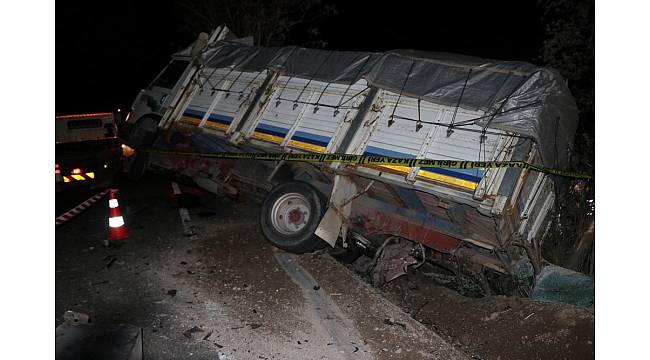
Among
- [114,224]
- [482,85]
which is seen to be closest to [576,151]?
[482,85]

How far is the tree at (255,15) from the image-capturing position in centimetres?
1484

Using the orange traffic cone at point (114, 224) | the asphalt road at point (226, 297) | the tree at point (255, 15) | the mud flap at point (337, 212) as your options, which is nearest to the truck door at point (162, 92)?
the asphalt road at point (226, 297)

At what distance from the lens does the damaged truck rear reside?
4.85m

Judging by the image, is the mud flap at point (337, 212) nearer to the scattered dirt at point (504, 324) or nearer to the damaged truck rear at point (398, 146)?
the damaged truck rear at point (398, 146)

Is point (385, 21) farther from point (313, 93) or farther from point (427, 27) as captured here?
point (313, 93)

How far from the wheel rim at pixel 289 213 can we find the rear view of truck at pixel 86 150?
181 inches

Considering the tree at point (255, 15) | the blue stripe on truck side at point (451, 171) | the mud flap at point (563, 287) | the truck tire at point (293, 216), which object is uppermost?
the tree at point (255, 15)

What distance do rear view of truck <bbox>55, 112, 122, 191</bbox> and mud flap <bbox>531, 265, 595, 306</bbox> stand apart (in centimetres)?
762

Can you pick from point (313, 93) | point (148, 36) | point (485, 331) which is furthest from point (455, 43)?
point (485, 331)

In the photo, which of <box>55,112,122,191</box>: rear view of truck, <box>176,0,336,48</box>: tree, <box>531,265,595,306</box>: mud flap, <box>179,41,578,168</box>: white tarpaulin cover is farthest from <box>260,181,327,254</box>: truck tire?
<box>176,0,336,48</box>: tree

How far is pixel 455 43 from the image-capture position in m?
25.0

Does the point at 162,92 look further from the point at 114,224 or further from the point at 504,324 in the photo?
the point at 504,324

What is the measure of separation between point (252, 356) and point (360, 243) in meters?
2.40

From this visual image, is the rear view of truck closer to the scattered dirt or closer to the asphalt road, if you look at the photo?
the asphalt road
